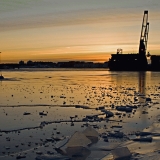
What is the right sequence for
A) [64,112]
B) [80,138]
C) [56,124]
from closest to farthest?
[80,138] < [56,124] < [64,112]

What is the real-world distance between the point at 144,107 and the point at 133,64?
75.8m

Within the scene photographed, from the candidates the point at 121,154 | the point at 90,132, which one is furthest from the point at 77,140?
the point at 121,154

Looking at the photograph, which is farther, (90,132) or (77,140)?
(90,132)

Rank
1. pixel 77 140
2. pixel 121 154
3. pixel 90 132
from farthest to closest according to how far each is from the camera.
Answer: pixel 90 132 → pixel 77 140 → pixel 121 154

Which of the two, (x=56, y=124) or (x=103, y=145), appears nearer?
(x=103, y=145)

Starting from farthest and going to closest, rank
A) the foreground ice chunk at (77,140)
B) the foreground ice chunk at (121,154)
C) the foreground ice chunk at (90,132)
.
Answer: the foreground ice chunk at (90,132) → the foreground ice chunk at (77,140) → the foreground ice chunk at (121,154)

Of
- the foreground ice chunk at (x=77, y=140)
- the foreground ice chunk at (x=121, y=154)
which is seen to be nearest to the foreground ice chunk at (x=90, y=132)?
the foreground ice chunk at (x=77, y=140)

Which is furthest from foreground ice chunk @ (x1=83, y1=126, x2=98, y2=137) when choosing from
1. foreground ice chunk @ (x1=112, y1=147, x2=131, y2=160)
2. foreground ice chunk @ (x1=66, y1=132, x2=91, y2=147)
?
foreground ice chunk @ (x1=112, y1=147, x2=131, y2=160)

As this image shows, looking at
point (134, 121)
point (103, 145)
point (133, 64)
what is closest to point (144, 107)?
point (134, 121)

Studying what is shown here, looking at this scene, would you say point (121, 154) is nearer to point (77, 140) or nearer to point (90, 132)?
point (77, 140)

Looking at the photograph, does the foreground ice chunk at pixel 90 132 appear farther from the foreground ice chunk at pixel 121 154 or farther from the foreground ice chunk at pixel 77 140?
the foreground ice chunk at pixel 121 154

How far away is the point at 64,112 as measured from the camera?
11.9 metres

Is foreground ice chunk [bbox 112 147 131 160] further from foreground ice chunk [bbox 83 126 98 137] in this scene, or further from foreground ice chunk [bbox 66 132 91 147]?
foreground ice chunk [bbox 83 126 98 137]

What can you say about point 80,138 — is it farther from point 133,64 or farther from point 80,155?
point 133,64
